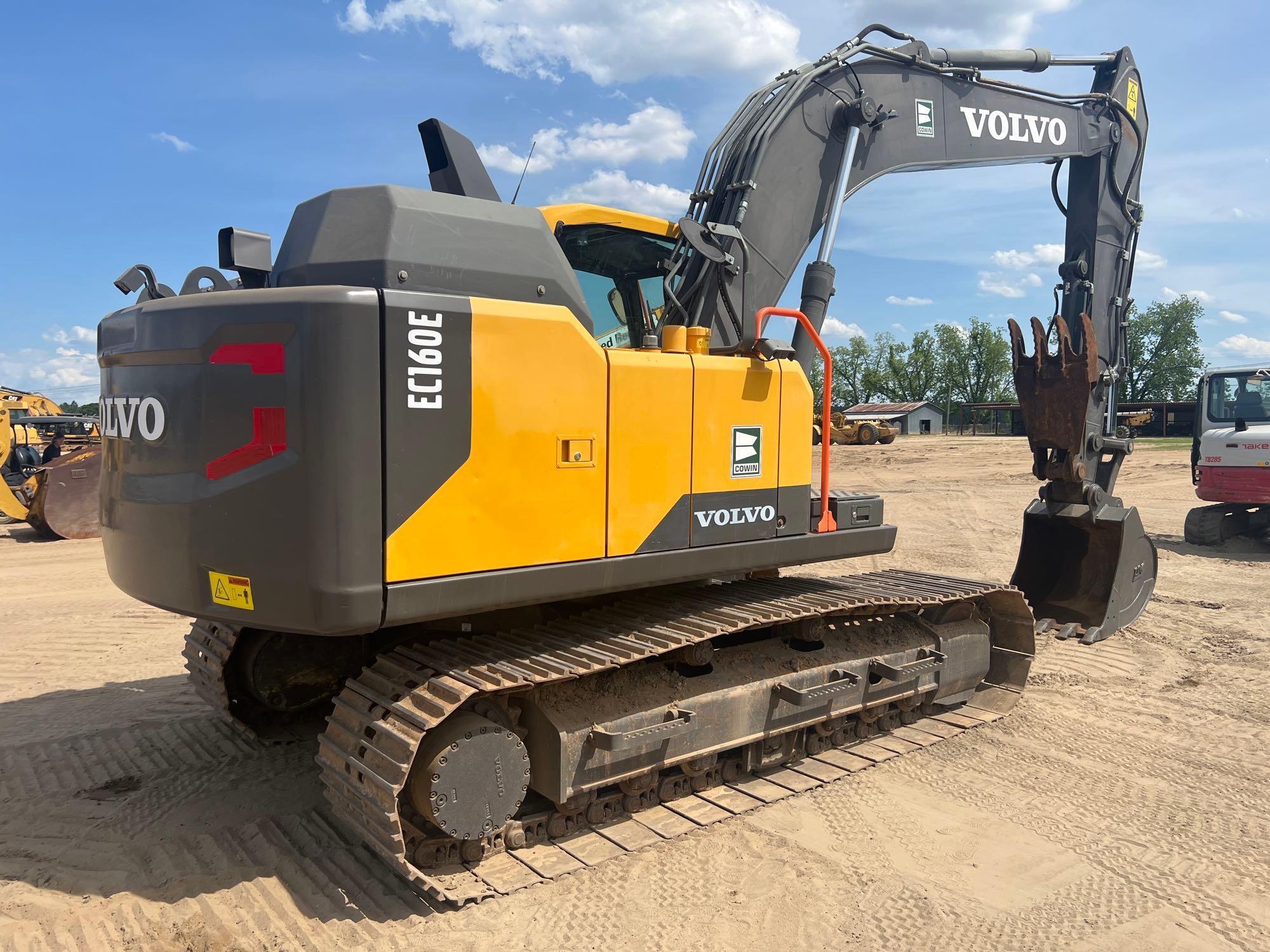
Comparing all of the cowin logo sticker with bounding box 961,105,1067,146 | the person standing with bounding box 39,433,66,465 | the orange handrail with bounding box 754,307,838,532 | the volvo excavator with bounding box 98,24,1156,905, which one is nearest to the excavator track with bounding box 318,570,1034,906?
the volvo excavator with bounding box 98,24,1156,905

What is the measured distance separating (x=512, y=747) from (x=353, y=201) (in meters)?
2.20

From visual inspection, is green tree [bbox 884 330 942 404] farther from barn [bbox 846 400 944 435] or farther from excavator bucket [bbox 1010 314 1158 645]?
excavator bucket [bbox 1010 314 1158 645]

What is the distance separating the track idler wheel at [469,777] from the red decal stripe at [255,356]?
1.50 metres

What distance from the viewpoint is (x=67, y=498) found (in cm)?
1380

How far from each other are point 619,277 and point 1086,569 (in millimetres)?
4893

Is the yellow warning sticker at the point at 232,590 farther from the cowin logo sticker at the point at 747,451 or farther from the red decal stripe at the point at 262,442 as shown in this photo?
the cowin logo sticker at the point at 747,451

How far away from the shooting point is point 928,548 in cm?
1223

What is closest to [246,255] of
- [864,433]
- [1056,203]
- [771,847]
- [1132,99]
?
[771,847]

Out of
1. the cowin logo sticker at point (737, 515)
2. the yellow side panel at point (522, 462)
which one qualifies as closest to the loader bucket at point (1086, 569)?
the cowin logo sticker at point (737, 515)

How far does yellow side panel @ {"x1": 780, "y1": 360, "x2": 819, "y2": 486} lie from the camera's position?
14.5ft

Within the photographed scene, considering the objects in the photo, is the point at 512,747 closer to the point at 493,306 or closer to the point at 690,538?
the point at 690,538

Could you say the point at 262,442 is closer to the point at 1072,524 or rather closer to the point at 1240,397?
the point at 1072,524

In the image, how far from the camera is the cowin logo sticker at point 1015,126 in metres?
6.38

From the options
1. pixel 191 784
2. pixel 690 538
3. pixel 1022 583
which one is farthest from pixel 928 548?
pixel 191 784
